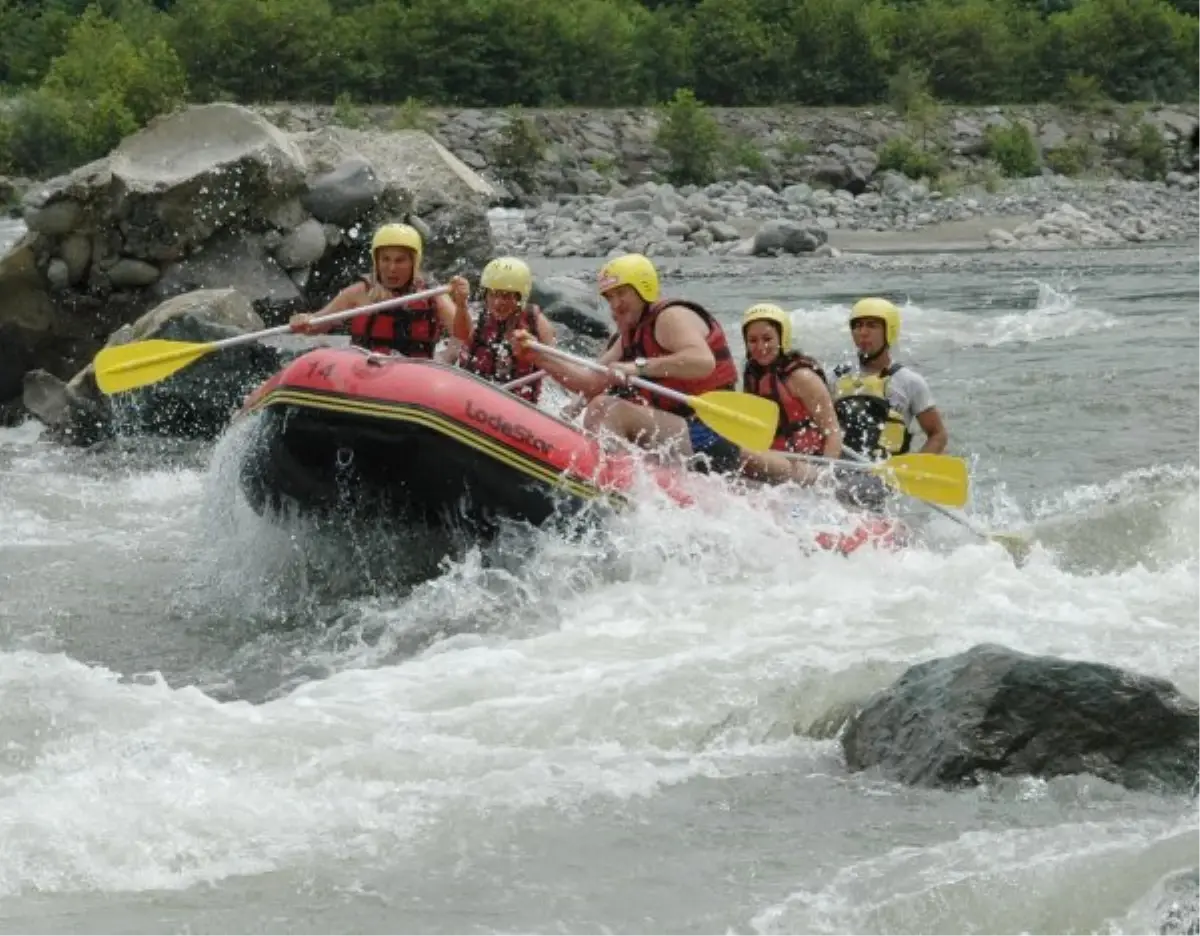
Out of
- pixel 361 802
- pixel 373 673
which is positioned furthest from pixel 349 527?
pixel 361 802

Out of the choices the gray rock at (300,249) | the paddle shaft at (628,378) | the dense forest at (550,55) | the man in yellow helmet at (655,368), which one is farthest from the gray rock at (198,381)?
the dense forest at (550,55)

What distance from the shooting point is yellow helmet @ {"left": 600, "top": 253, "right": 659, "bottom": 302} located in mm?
9016

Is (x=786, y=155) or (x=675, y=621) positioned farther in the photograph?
(x=786, y=155)

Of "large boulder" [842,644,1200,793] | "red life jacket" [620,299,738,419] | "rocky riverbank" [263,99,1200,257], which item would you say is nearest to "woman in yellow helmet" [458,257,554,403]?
"red life jacket" [620,299,738,419]

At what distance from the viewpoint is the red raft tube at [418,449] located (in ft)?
26.5

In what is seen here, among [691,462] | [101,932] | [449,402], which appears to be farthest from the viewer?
[691,462]

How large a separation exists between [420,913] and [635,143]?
152ft

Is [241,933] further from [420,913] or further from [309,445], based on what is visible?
[309,445]

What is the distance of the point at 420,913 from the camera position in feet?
15.8

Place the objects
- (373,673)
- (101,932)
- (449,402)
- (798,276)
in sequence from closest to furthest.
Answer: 1. (101,932)
2. (373,673)
3. (449,402)
4. (798,276)

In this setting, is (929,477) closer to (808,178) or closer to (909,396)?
(909,396)

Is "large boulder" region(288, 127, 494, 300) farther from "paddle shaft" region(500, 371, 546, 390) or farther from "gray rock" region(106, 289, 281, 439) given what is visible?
"paddle shaft" region(500, 371, 546, 390)

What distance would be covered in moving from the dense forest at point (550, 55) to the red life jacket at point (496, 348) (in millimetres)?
36461

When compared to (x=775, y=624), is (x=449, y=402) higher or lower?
higher
